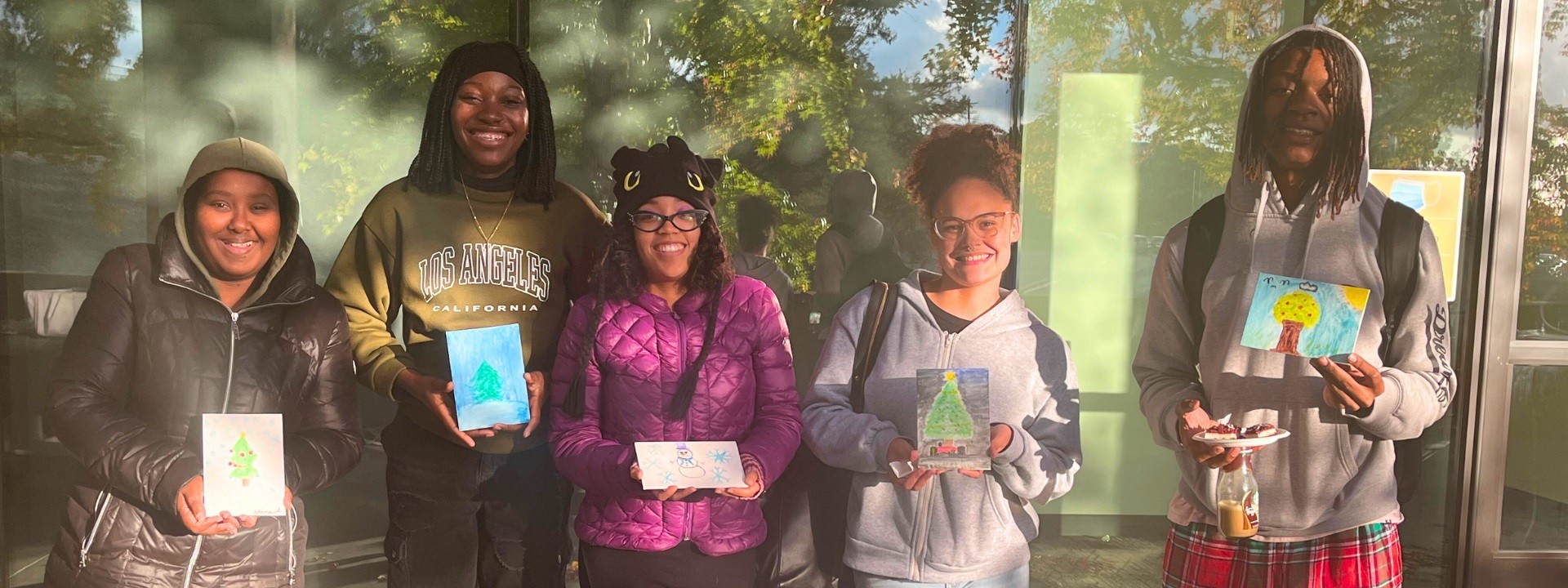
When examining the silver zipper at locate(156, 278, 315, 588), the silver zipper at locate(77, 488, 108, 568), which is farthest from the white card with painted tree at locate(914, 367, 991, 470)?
the silver zipper at locate(77, 488, 108, 568)

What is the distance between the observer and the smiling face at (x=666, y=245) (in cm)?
299

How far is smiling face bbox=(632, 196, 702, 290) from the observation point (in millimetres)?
2992

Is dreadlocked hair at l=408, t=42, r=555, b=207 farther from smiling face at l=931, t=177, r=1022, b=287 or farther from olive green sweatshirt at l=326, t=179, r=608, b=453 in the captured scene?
smiling face at l=931, t=177, r=1022, b=287

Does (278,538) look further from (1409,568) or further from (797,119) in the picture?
(1409,568)

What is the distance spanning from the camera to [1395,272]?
317 centimetres

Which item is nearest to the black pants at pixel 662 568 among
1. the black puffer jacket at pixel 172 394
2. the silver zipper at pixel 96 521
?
the black puffer jacket at pixel 172 394

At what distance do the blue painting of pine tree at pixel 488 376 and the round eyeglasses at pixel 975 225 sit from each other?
141 centimetres

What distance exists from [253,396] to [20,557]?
101 centimetres

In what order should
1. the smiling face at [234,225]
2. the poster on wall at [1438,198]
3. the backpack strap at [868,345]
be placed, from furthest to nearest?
1. the poster on wall at [1438,198]
2. the backpack strap at [868,345]
3. the smiling face at [234,225]

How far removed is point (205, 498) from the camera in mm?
3021

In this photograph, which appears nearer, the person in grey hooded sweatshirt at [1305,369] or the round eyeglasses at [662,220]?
the round eyeglasses at [662,220]

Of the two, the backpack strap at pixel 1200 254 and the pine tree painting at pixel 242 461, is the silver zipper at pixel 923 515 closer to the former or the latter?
the backpack strap at pixel 1200 254

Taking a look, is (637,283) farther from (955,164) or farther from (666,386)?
(955,164)

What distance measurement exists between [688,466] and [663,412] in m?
0.20
